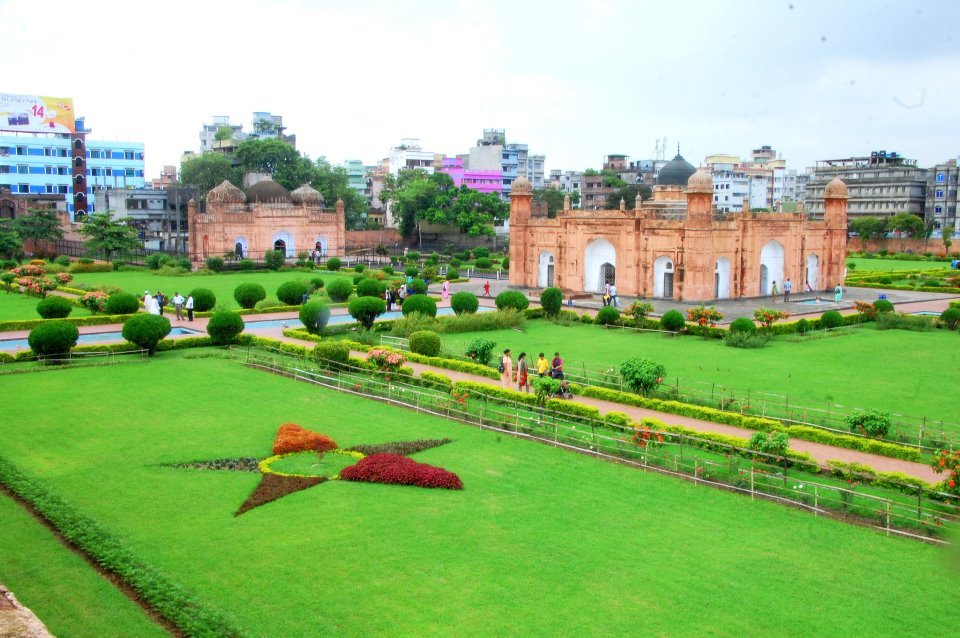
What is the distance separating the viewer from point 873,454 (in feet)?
53.7

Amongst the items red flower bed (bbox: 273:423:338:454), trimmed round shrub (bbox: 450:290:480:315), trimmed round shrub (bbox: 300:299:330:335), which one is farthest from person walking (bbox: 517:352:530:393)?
trimmed round shrub (bbox: 450:290:480:315)

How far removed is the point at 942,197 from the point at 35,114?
79.2 m

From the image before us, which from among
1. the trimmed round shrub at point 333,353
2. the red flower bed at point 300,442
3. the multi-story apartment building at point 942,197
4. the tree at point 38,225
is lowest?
the red flower bed at point 300,442

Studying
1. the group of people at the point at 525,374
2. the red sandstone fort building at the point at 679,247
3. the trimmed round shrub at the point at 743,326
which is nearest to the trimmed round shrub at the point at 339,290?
the red sandstone fort building at the point at 679,247

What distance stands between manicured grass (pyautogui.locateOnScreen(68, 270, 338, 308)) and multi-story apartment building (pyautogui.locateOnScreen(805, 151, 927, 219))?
170 ft

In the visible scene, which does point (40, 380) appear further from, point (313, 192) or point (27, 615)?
point (313, 192)

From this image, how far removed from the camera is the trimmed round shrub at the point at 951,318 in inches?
Result: 1247

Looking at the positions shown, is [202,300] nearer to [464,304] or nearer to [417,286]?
[417,286]

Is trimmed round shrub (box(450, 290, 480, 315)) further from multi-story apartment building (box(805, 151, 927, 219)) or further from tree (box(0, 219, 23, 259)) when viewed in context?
multi-story apartment building (box(805, 151, 927, 219))

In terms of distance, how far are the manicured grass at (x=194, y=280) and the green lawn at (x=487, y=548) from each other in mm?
24989

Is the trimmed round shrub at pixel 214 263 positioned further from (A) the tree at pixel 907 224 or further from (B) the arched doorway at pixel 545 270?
(A) the tree at pixel 907 224

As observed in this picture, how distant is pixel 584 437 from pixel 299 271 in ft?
138

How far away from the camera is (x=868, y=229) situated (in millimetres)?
77000

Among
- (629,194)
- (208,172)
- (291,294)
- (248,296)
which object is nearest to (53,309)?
(248,296)
